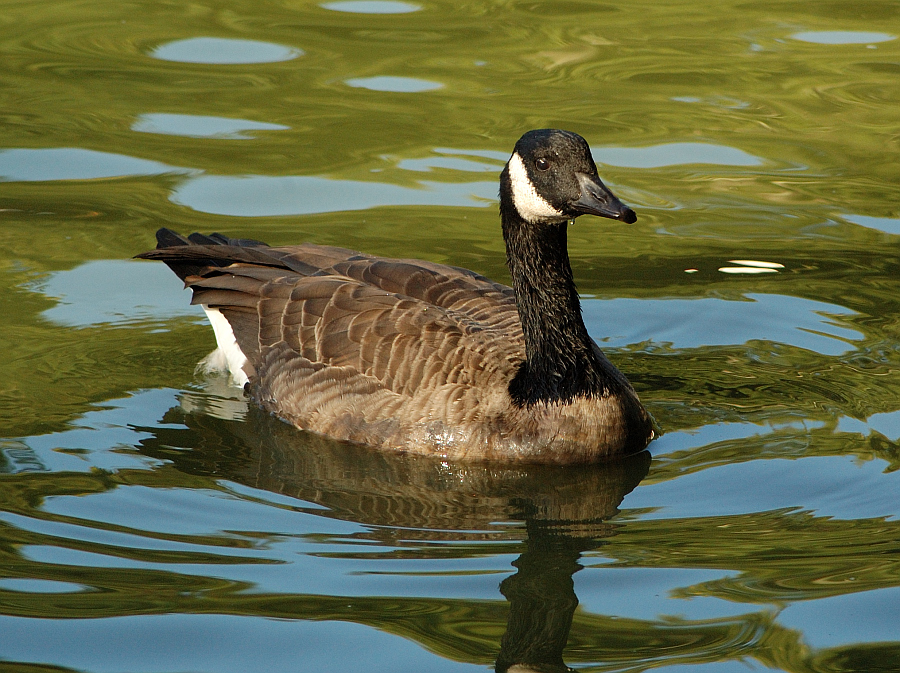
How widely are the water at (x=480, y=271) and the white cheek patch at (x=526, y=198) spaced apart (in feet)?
5.33

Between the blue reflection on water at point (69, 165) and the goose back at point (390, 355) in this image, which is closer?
the goose back at point (390, 355)

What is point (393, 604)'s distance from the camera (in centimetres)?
620

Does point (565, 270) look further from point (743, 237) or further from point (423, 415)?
point (743, 237)

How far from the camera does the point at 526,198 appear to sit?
8000mm

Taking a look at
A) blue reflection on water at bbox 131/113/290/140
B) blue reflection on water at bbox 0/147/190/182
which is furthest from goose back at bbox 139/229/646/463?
blue reflection on water at bbox 131/113/290/140

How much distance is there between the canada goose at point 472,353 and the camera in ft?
26.9

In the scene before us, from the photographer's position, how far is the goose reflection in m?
6.60

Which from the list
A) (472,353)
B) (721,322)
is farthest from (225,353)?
(721,322)

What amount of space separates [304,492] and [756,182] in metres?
7.27

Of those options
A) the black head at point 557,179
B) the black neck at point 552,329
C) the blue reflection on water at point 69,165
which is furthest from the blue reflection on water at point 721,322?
the blue reflection on water at point 69,165

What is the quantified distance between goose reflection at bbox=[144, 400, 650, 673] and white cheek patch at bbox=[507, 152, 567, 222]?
1.61 m

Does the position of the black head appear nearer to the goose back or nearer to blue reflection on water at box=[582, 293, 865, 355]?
the goose back

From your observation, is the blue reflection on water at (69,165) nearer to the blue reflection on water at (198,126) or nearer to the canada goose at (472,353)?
the blue reflection on water at (198,126)

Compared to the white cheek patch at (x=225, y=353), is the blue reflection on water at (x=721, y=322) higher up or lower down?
higher up
